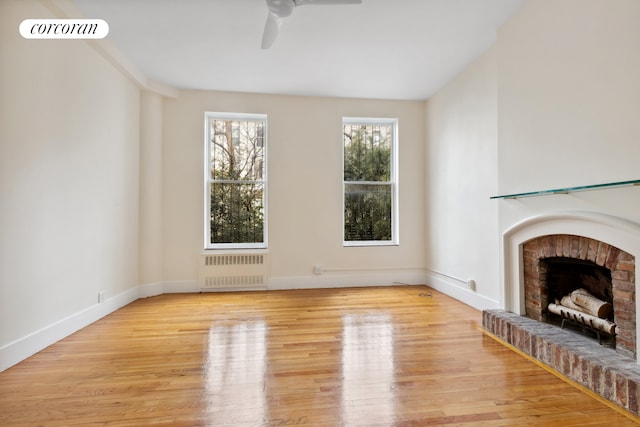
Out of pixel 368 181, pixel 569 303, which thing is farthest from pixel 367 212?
pixel 569 303

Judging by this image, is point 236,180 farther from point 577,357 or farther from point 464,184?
point 577,357

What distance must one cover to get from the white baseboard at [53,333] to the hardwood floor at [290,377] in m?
0.09

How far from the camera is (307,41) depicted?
3.18m

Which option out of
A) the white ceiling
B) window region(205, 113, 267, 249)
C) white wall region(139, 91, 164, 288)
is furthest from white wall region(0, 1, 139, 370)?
window region(205, 113, 267, 249)

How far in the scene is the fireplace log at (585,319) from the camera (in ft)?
6.79

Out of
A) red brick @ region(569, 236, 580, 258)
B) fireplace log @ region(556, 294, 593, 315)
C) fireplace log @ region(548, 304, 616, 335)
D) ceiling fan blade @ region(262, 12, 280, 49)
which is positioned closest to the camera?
fireplace log @ region(548, 304, 616, 335)

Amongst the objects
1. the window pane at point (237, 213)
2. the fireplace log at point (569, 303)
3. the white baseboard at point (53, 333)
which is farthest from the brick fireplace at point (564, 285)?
the white baseboard at point (53, 333)

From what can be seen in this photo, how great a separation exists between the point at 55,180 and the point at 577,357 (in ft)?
13.1

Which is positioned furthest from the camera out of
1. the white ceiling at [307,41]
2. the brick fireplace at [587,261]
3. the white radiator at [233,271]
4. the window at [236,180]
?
the window at [236,180]

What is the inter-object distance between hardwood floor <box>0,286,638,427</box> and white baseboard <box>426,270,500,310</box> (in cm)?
31

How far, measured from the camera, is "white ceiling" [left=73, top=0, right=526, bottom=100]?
2697 millimetres

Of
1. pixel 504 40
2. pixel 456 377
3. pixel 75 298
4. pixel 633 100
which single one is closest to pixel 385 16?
pixel 504 40

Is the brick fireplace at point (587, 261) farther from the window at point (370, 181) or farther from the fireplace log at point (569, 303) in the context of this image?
the window at point (370, 181)

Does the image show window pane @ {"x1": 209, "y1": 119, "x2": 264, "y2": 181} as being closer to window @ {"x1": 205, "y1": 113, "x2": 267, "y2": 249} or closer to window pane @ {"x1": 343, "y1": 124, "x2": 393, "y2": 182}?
window @ {"x1": 205, "y1": 113, "x2": 267, "y2": 249}
